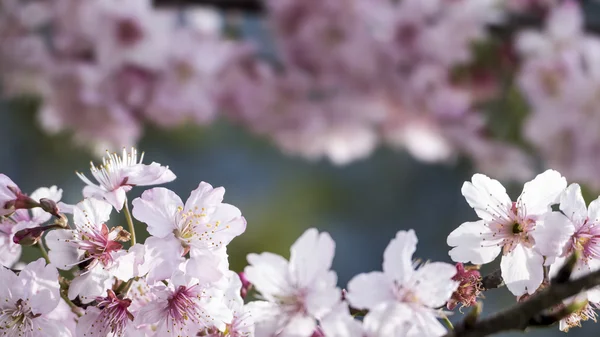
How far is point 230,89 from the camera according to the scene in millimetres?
1597

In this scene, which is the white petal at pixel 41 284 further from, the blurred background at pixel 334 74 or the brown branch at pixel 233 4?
the brown branch at pixel 233 4

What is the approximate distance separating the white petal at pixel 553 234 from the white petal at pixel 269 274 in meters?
0.15

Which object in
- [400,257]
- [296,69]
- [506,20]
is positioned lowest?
[400,257]

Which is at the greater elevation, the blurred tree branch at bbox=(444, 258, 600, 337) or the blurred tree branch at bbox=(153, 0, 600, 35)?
the blurred tree branch at bbox=(153, 0, 600, 35)

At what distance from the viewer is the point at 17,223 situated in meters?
0.48

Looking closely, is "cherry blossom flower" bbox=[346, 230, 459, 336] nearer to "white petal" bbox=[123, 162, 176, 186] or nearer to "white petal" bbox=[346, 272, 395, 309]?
"white petal" bbox=[346, 272, 395, 309]

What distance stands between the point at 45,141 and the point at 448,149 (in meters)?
1.66

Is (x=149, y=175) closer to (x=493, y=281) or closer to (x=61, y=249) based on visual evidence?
(x=61, y=249)

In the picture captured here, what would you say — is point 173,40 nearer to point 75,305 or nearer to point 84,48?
point 84,48

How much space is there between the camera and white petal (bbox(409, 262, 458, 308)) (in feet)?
1.25

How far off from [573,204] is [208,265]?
8.8 inches

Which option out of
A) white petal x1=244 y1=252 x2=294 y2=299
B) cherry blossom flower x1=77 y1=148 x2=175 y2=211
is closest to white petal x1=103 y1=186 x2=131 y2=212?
cherry blossom flower x1=77 y1=148 x2=175 y2=211

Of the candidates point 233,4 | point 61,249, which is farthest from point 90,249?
point 233,4

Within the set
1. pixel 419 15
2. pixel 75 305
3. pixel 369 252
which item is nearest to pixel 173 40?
pixel 419 15
